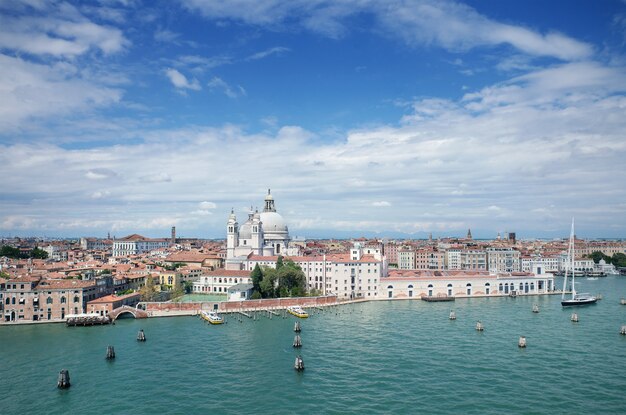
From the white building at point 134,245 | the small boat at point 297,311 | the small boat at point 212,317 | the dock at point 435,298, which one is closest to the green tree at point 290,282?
the small boat at point 297,311

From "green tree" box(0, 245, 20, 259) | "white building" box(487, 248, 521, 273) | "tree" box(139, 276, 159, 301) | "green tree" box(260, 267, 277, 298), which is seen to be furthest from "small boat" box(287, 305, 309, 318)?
"green tree" box(0, 245, 20, 259)

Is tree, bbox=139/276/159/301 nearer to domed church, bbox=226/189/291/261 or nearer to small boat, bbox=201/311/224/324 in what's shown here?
small boat, bbox=201/311/224/324

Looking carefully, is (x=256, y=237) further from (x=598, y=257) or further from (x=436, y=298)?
(x=598, y=257)

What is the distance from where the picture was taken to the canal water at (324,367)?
16781 mm

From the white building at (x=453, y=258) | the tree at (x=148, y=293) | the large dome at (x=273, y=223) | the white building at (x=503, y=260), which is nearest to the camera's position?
the tree at (x=148, y=293)

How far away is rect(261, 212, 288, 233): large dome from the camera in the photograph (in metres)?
53.8

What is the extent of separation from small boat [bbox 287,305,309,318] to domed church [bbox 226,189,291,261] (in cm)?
1545

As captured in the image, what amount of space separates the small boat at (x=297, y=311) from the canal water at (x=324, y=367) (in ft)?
4.23

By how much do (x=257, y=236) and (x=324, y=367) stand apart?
2998cm

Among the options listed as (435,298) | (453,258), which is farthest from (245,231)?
(453,258)

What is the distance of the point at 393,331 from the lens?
27.3m

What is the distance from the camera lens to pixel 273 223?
178ft

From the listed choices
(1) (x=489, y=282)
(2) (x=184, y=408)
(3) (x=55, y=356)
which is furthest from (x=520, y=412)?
(1) (x=489, y=282)

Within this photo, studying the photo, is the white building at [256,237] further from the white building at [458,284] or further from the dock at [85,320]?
the dock at [85,320]
